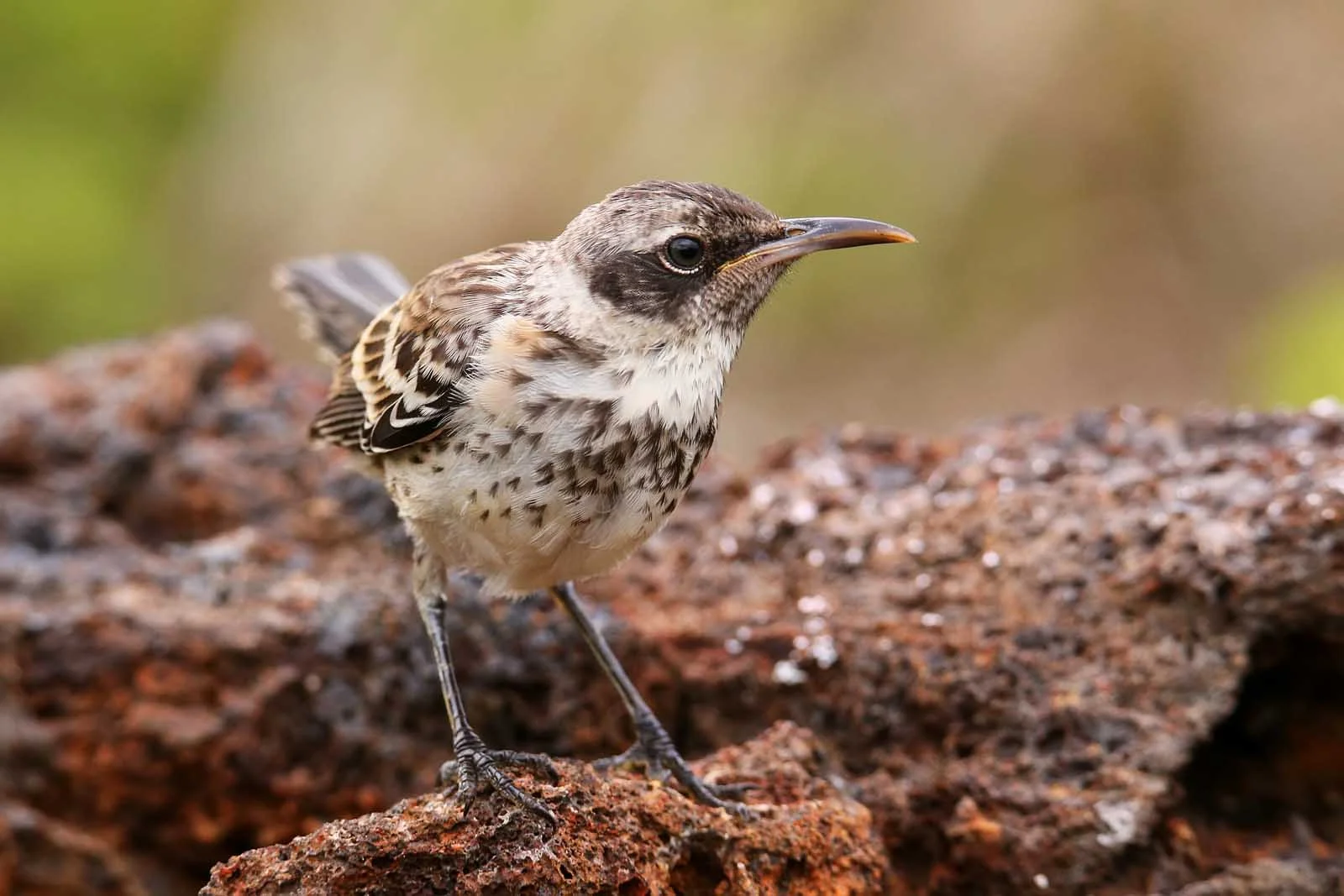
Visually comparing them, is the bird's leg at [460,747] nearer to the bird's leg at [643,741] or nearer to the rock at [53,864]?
the bird's leg at [643,741]

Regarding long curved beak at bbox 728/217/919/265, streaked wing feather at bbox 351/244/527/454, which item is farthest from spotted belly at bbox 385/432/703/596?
long curved beak at bbox 728/217/919/265

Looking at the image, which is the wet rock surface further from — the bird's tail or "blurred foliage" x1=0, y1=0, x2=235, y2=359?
"blurred foliage" x1=0, y1=0, x2=235, y2=359

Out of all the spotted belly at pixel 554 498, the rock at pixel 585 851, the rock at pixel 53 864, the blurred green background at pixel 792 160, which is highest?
the blurred green background at pixel 792 160

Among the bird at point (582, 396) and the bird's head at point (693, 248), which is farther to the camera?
the bird's head at point (693, 248)

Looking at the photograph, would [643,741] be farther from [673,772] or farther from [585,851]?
[585,851]

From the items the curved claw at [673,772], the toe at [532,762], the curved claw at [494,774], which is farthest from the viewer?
the curved claw at [673,772]

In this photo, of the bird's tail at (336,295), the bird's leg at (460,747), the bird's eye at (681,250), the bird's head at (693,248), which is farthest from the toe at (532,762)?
the bird's tail at (336,295)

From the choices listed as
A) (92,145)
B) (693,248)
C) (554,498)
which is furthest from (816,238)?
(92,145)

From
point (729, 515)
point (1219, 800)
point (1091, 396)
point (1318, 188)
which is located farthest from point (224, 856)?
point (1318, 188)
